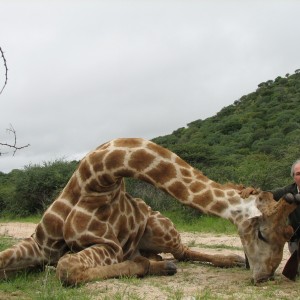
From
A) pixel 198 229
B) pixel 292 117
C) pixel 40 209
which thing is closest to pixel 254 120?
pixel 292 117

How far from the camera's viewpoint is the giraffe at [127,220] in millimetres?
4086

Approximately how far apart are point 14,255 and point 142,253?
132cm

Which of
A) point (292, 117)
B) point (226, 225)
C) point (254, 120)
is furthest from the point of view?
point (254, 120)

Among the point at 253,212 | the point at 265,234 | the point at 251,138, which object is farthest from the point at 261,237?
the point at 251,138

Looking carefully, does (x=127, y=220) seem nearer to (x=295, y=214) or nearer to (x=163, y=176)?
(x=163, y=176)

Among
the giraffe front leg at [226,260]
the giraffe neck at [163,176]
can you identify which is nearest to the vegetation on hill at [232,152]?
the giraffe front leg at [226,260]

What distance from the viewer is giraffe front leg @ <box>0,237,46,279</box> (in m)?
4.62

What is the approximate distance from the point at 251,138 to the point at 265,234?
91.1 ft

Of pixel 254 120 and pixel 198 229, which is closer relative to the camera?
pixel 198 229

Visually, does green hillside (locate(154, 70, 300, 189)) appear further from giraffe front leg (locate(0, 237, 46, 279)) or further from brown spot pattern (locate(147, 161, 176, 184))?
brown spot pattern (locate(147, 161, 176, 184))

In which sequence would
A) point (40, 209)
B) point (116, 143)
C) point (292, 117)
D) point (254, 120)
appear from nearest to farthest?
point (116, 143) → point (40, 209) → point (292, 117) → point (254, 120)

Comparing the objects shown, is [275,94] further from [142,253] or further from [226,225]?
[142,253]

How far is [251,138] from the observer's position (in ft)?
103

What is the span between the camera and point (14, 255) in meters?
4.71
